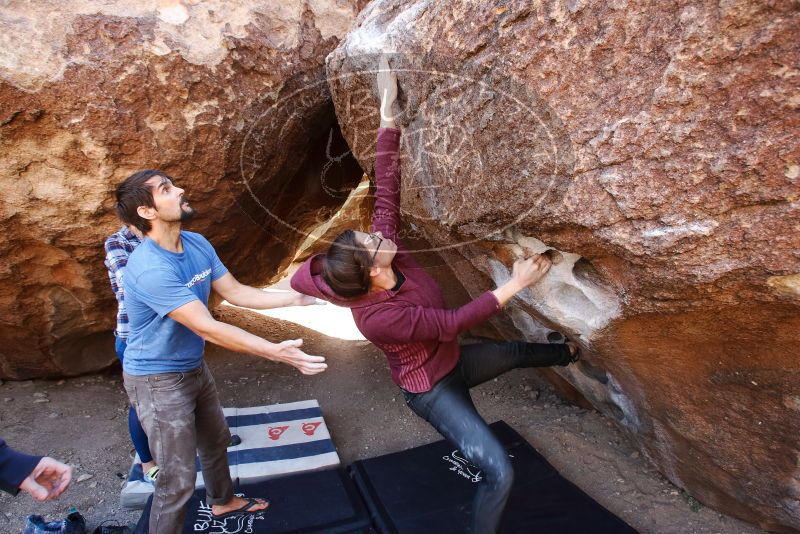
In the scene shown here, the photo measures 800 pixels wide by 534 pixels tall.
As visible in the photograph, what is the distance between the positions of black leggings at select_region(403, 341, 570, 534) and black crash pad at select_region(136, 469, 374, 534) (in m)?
0.78

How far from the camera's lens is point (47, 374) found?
3.91 metres

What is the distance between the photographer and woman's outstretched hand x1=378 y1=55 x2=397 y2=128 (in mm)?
2389

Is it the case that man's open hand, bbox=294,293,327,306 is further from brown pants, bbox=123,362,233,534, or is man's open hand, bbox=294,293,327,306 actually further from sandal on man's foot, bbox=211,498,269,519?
sandal on man's foot, bbox=211,498,269,519

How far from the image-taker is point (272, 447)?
3.12m

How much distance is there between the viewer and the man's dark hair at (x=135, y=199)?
1.98 meters

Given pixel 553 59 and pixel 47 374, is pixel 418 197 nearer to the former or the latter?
pixel 553 59

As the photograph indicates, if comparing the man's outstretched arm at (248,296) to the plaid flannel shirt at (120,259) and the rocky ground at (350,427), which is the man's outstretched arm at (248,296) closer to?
the plaid flannel shirt at (120,259)

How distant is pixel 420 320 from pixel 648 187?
853mm

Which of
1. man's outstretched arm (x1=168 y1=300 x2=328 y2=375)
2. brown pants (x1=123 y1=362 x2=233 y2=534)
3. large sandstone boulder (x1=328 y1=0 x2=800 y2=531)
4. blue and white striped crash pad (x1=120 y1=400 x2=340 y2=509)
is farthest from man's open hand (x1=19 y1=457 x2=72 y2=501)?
large sandstone boulder (x1=328 y1=0 x2=800 y2=531)

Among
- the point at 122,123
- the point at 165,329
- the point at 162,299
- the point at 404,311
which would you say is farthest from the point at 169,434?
the point at 122,123

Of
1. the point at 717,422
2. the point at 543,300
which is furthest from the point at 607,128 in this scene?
the point at 717,422

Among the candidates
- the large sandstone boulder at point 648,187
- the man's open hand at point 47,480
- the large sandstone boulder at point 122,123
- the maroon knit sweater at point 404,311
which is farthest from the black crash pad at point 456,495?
the large sandstone boulder at point 122,123

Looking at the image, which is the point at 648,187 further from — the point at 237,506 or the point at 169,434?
the point at 237,506

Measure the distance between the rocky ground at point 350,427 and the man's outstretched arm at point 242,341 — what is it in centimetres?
156
